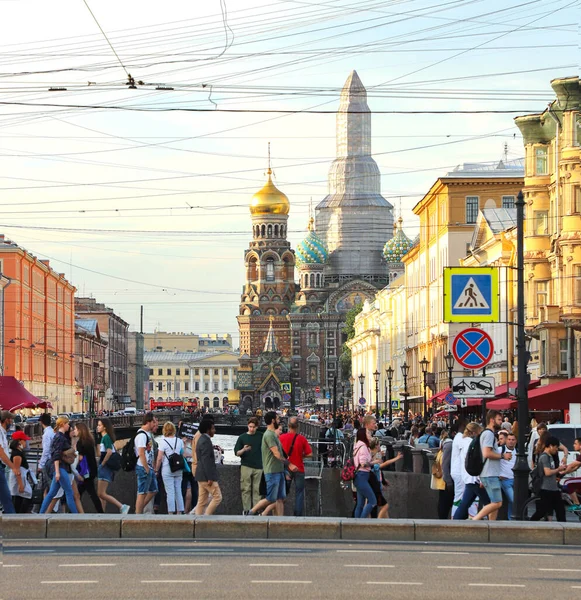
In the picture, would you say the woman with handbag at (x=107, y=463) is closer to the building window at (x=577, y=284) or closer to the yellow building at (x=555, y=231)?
the yellow building at (x=555, y=231)

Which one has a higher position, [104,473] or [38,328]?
[38,328]

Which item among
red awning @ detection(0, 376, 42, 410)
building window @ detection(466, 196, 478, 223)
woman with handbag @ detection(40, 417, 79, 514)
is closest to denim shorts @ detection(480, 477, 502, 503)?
woman with handbag @ detection(40, 417, 79, 514)

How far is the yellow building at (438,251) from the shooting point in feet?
279

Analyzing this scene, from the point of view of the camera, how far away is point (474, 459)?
19.7m

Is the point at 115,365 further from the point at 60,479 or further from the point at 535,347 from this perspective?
the point at 60,479

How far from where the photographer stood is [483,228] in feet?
241

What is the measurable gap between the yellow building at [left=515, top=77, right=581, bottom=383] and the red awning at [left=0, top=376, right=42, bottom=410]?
18.4 meters

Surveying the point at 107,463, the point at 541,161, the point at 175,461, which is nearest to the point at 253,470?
the point at 175,461

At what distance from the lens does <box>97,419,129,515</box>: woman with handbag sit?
20891 mm

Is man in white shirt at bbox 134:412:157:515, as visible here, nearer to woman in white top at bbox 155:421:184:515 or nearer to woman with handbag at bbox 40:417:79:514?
woman in white top at bbox 155:421:184:515

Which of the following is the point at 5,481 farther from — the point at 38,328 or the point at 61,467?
the point at 38,328

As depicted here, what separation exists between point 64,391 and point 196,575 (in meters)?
120

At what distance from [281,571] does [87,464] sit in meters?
7.00

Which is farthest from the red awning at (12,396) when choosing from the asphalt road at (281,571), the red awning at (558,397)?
the asphalt road at (281,571)
